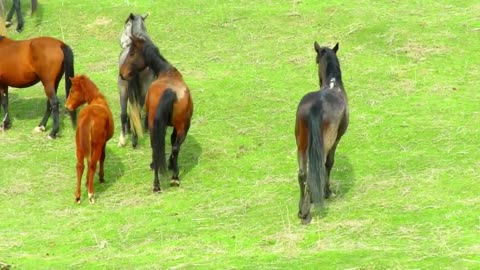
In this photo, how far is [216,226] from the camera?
1024 cm

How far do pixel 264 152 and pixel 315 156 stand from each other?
10.4 ft

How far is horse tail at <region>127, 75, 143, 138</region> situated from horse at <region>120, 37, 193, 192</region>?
23.8 inches

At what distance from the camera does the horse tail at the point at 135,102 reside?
42.9ft

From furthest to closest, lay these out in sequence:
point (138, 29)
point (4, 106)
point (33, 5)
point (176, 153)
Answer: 1. point (33, 5)
2. point (4, 106)
3. point (138, 29)
4. point (176, 153)

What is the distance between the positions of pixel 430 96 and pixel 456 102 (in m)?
0.52

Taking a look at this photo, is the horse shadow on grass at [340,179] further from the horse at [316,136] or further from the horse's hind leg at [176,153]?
the horse's hind leg at [176,153]

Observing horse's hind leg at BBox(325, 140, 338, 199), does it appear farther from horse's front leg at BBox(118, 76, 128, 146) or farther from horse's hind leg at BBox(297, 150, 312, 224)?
horse's front leg at BBox(118, 76, 128, 146)

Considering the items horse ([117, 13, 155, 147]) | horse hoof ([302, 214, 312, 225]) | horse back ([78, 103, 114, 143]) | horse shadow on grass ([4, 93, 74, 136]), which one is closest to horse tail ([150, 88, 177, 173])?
horse back ([78, 103, 114, 143])

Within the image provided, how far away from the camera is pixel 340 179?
37.7 feet

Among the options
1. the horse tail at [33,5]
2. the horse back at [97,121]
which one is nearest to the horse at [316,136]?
the horse back at [97,121]

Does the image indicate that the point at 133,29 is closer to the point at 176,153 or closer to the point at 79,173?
the point at 176,153

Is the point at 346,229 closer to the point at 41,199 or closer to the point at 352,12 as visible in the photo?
the point at 41,199

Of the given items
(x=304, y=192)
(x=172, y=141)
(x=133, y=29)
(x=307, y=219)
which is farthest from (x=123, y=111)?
(x=307, y=219)

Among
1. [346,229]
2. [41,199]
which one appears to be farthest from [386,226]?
[41,199]
